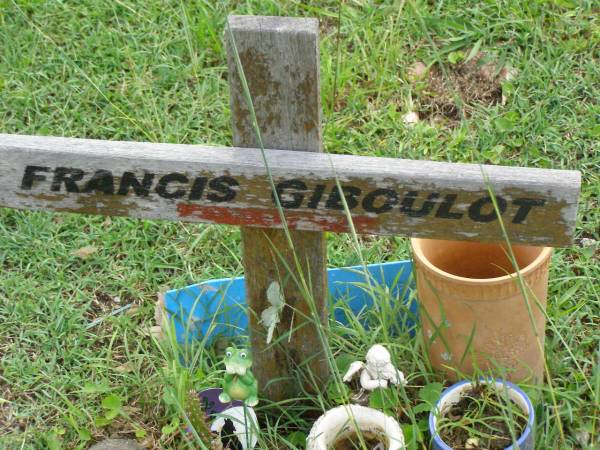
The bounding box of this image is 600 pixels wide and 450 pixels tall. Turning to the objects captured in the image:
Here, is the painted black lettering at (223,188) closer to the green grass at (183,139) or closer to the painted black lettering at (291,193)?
the painted black lettering at (291,193)

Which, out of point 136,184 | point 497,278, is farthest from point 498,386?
point 136,184

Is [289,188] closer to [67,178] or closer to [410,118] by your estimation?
[67,178]

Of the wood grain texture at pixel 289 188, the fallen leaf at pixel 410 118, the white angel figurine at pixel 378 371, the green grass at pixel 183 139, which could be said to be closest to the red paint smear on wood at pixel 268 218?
the wood grain texture at pixel 289 188

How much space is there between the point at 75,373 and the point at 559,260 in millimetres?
1543

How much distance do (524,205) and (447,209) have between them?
16 centimetres

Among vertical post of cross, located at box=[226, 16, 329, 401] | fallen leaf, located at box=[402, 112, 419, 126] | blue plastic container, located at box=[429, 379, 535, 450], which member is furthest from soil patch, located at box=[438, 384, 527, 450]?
fallen leaf, located at box=[402, 112, 419, 126]

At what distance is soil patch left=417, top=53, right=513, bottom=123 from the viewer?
11.4 feet

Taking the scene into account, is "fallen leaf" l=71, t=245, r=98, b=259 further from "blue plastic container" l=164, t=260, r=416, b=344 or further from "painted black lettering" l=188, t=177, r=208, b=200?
"painted black lettering" l=188, t=177, r=208, b=200

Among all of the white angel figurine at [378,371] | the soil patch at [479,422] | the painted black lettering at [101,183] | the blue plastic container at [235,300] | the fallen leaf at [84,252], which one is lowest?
the fallen leaf at [84,252]

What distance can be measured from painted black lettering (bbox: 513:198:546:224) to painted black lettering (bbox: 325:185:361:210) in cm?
34

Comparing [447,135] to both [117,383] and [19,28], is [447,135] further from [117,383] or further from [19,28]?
[19,28]

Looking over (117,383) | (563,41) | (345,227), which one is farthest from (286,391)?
(563,41)

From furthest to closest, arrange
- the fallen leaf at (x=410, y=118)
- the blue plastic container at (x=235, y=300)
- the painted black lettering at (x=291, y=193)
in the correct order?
the fallen leaf at (x=410, y=118) → the blue plastic container at (x=235, y=300) → the painted black lettering at (x=291, y=193)

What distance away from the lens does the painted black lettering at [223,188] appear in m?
2.01
